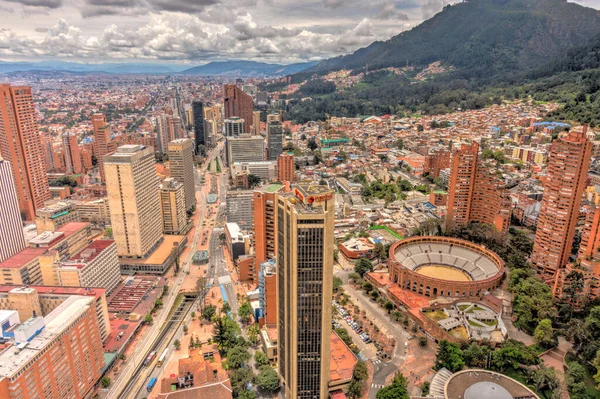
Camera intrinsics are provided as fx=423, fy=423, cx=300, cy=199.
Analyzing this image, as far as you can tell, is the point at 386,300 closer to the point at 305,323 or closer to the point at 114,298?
the point at 305,323

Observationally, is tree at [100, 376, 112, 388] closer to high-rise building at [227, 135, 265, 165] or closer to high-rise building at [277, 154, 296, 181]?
high-rise building at [277, 154, 296, 181]

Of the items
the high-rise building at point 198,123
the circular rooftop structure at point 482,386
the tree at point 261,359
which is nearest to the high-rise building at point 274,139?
the high-rise building at point 198,123

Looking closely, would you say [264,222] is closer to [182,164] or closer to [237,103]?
[182,164]

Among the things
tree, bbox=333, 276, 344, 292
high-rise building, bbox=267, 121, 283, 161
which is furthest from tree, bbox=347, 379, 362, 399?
high-rise building, bbox=267, 121, 283, 161

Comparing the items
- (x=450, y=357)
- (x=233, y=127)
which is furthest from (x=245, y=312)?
(x=233, y=127)

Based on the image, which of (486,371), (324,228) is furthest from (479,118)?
(324,228)

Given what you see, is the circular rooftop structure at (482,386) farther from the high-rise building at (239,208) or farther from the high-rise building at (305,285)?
the high-rise building at (239,208)

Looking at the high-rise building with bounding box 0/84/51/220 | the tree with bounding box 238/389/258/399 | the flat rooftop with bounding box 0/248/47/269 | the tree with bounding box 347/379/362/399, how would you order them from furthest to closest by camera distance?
the high-rise building with bounding box 0/84/51/220 < the flat rooftop with bounding box 0/248/47/269 < the tree with bounding box 347/379/362/399 < the tree with bounding box 238/389/258/399
